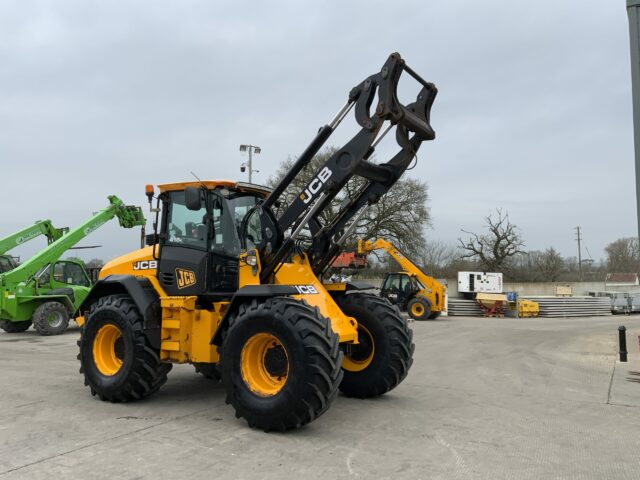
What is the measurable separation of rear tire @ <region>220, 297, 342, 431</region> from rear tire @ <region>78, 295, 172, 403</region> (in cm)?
139

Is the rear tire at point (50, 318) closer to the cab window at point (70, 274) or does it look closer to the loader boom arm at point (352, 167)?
the cab window at point (70, 274)

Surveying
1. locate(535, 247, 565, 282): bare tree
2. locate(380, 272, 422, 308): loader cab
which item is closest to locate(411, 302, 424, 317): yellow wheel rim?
locate(380, 272, 422, 308): loader cab

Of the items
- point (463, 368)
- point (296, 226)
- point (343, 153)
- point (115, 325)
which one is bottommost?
point (463, 368)

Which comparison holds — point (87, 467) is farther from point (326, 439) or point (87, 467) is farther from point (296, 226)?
point (296, 226)

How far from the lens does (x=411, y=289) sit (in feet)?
82.6

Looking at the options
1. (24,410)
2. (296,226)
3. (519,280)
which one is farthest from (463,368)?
(519,280)

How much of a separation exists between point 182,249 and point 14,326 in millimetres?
12621

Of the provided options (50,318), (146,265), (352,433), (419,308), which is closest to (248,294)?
(352,433)

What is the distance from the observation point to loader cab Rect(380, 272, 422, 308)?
2512cm

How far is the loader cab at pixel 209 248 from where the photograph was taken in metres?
6.47

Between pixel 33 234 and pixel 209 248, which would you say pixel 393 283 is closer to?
pixel 33 234

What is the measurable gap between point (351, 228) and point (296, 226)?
3.43 feet

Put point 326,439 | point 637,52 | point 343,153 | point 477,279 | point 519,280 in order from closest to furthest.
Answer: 1. point 326,439
2. point 343,153
3. point 637,52
4. point 477,279
5. point 519,280

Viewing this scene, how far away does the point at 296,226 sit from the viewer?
632 cm
